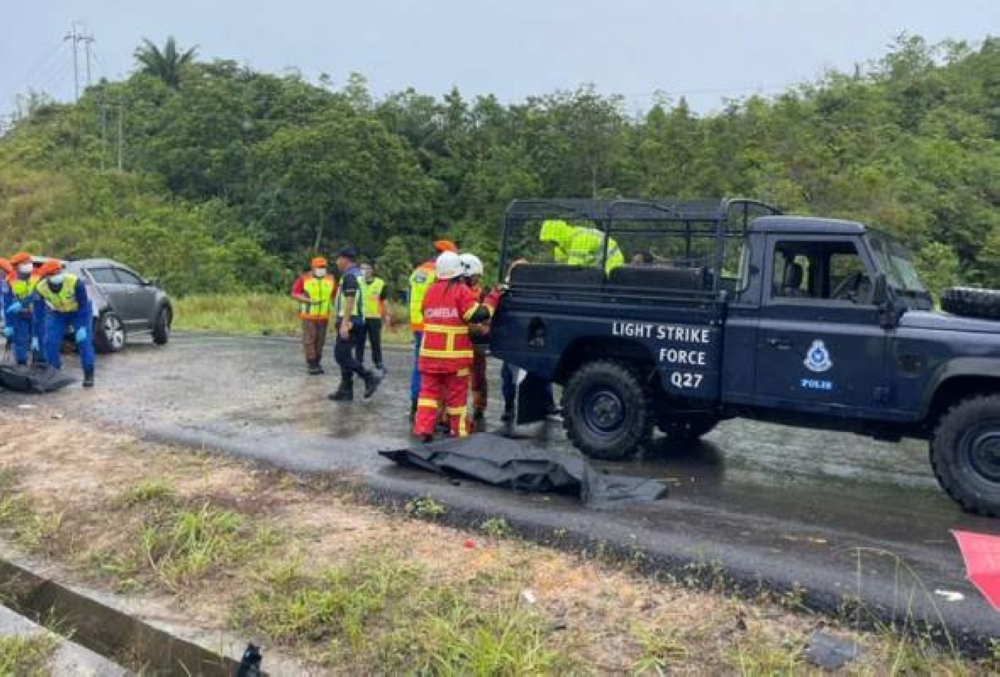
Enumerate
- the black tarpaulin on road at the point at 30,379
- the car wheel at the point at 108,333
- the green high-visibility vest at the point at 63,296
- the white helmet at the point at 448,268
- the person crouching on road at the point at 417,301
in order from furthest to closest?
the car wheel at the point at 108,333
the green high-visibility vest at the point at 63,296
the black tarpaulin on road at the point at 30,379
the person crouching on road at the point at 417,301
the white helmet at the point at 448,268

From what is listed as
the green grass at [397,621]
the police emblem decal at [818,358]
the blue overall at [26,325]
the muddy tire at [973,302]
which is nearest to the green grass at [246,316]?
the blue overall at [26,325]

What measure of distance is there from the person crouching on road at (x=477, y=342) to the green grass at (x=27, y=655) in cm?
421

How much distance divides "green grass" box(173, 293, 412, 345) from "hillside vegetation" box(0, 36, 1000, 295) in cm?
442

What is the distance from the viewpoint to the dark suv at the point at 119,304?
15.4m

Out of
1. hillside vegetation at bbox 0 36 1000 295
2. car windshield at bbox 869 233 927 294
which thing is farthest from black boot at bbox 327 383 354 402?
hillside vegetation at bbox 0 36 1000 295

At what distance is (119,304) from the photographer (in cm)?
1627

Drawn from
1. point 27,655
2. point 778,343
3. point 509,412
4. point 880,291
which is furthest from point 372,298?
point 27,655

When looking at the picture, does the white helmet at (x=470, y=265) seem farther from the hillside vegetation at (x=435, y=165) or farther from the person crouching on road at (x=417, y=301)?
the hillside vegetation at (x=435, y=165)

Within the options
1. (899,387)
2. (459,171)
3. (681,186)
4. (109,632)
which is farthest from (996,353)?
(459,171)

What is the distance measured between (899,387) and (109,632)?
5.26 m

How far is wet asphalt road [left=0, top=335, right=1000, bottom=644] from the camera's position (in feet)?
16.1

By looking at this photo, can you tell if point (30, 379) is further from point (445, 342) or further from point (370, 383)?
point (445, 342)

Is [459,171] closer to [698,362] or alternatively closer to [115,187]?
[115,187]

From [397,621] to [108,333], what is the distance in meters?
12.6
